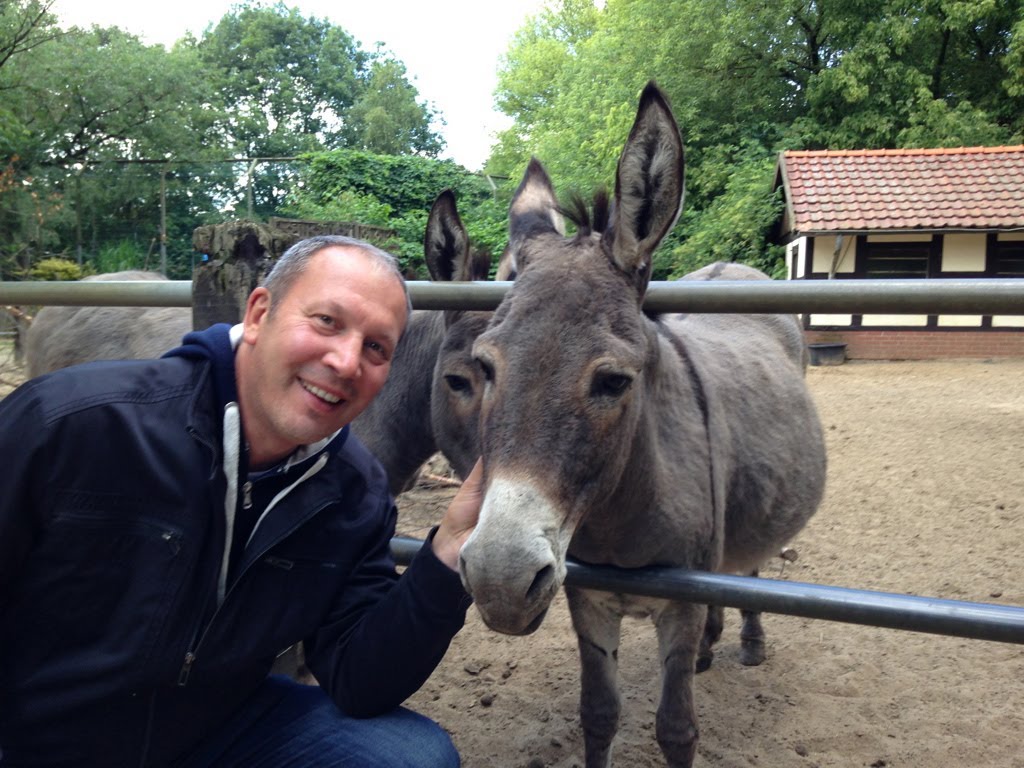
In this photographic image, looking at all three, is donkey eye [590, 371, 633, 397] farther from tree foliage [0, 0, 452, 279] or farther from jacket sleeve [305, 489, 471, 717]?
tree foliage [0, 0, 452, 279]

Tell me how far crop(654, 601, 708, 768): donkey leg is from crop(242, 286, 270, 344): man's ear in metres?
1.61

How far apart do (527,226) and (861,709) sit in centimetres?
269

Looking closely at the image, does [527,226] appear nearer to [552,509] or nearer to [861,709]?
[552,509]

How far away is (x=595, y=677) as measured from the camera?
2736mm

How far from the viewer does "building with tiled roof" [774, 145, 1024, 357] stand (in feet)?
53.7

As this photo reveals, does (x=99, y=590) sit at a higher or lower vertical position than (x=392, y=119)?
lower

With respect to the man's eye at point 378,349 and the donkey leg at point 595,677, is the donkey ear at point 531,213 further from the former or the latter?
the donkey leg at point 595,677

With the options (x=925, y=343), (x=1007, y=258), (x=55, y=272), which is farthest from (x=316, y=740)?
(x=1007, y=258)

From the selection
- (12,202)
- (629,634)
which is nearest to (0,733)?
(629,634)

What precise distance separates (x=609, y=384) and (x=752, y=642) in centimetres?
272

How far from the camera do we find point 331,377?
164 centimetres

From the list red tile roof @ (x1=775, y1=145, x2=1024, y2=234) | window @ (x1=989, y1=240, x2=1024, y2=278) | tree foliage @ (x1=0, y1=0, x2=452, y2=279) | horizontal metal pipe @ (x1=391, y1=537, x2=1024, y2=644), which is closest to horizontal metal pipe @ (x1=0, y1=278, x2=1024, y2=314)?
horizontal metal pipe @ (x1=391, y1=537, x2=1024, y2=644)

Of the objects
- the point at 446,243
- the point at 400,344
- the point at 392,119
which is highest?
the point at 392,119

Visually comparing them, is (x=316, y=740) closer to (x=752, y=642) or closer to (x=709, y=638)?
(x=709, y=638)
